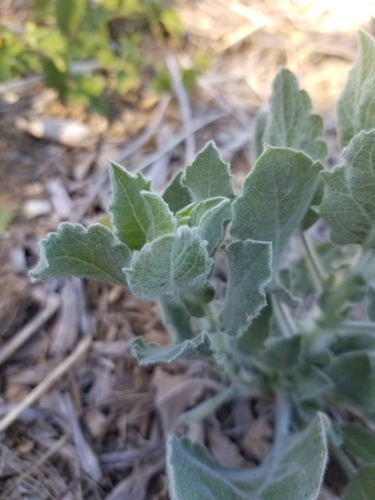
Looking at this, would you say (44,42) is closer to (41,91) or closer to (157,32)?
(41,91)

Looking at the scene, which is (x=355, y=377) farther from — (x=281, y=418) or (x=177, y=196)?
(x=177, y=196)

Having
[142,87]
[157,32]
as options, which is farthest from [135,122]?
[157,32]

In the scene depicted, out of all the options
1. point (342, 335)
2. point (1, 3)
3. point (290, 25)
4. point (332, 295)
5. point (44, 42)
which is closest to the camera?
point (332, 295)

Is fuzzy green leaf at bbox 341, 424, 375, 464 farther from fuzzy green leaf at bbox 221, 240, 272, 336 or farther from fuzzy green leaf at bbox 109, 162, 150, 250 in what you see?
fuzzy green leaf at bbox 109, 162, 150, 250

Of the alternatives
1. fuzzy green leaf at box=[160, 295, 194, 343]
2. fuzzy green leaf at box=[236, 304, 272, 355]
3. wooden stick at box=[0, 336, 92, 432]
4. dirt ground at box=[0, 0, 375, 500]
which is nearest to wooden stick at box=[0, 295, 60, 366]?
dirt ground at box=[0, 0, 375, 500]

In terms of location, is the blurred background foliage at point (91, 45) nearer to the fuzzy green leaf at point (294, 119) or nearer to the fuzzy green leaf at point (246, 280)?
the fuzzy green leaf at point (294, 119)

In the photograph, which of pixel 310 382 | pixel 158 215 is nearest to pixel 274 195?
pixel 158 215

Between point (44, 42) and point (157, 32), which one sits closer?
point (44, 42)

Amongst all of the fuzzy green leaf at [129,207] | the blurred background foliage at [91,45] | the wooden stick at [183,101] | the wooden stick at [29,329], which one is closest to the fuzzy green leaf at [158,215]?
the fuzzy green leaf at [129,207]
